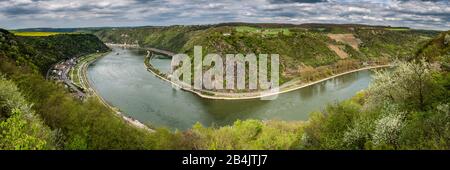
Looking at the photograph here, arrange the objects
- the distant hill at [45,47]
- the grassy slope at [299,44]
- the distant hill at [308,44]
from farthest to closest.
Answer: the grassy slope at [299,44] → the distant hill at [308,44] → the distant hill at [45,47]

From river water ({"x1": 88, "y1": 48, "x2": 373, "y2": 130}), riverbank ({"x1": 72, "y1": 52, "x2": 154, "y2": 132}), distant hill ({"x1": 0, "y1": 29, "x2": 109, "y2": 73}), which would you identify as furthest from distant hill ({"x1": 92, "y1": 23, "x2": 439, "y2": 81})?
distant hill ({"x1": 0, "y1": 29, "x2": 109, "y2": 73})

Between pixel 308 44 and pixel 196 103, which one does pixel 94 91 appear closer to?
pixel 196 103

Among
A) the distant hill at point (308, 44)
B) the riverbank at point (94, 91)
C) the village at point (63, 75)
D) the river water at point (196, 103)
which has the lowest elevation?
the river water at point (196, 103)

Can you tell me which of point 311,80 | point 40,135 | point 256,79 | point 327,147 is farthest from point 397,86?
point 311,80

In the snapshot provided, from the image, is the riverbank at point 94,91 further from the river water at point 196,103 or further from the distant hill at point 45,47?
the distant hill at point 45,47

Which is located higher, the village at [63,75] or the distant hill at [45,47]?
the distant hill at [45,47]

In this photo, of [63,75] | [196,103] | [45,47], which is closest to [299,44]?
[196,103]

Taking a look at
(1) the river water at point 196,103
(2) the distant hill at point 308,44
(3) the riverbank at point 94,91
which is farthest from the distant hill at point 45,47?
(2) the distant hill at point 308,44

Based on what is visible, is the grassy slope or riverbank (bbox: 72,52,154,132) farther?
the grassy slope

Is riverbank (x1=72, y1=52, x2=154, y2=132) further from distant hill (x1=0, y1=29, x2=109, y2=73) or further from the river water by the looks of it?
distant hill (x1=0, y1=29, x2=109, y2=73)
